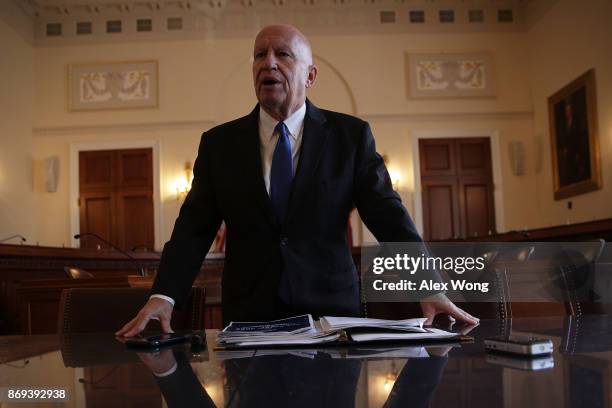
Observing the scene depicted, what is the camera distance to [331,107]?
36.6 ft

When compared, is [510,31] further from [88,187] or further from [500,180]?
[88,187]

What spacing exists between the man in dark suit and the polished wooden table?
0.57 m

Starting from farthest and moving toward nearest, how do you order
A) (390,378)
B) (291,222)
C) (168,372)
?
1. (291,222)
2. (168,372)
3. (390,378)

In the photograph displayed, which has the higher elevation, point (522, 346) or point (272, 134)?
point (272, 134)

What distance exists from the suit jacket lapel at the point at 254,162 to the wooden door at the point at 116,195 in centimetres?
907

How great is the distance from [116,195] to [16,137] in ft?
6.30

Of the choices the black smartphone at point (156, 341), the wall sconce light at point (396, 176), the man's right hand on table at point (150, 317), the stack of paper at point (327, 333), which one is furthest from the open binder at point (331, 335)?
the wall sconce light at point (396, 176)

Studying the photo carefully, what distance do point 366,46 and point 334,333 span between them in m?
10.5

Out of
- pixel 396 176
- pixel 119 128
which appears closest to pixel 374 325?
pixel 396 176

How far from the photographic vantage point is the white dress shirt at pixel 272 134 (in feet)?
6.50

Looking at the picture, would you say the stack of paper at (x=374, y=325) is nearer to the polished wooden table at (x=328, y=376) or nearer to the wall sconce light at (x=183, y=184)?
the polished wooden table at (x=328, y=376)

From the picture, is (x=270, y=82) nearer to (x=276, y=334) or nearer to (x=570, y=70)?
(x=276, y=334)

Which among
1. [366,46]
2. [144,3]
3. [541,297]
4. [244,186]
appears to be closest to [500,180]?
[366,46]

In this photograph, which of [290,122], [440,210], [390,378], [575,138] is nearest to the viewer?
[390,378]
